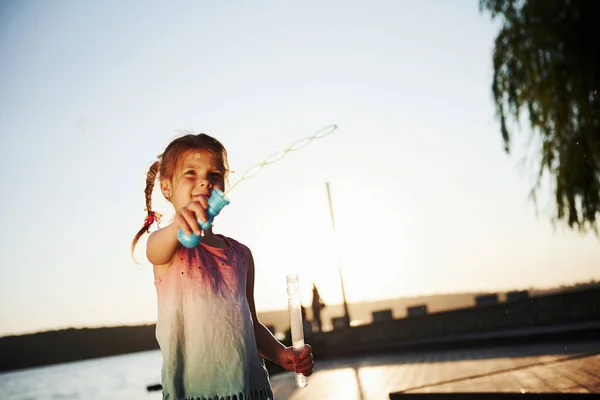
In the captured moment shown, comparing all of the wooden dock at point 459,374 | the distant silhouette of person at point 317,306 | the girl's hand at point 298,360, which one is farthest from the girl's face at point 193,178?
the distant silhouette of person at point 317,306

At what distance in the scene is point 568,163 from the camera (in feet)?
19.8

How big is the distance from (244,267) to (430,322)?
54.7ft

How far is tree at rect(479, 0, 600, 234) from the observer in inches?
220

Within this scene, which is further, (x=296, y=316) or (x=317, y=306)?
(x=317, y=306)

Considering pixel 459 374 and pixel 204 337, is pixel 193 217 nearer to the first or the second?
pixel 204 337

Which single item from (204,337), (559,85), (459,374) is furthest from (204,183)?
(459,374)

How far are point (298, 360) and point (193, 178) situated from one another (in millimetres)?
669

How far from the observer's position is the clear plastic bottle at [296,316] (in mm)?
1580

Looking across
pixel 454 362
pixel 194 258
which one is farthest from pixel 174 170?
pixel 454 362

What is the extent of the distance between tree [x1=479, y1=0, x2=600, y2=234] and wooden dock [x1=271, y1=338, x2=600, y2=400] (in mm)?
2103

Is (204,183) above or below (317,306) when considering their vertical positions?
above

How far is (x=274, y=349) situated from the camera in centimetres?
160

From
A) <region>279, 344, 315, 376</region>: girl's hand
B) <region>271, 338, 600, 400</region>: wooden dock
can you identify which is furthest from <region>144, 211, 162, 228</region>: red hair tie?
<region>271, 338, 600, 400</region>: wooden dock

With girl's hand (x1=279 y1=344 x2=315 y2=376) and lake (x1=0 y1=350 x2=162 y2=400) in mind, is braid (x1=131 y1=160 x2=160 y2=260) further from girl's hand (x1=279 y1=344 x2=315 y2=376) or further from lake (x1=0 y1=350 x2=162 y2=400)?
lake (x1=0 y1=350 x2=162 y2=400)
